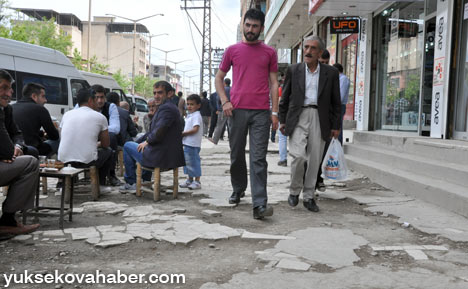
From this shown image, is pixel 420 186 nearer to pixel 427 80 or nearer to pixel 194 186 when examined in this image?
pixel 194 186

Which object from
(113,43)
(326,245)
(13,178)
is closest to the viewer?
(326,245)

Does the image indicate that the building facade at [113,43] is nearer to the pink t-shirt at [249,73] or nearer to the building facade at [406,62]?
the building facade at [406,62]

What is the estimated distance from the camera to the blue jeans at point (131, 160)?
237 inches

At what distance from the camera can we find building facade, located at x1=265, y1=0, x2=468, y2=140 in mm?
8203

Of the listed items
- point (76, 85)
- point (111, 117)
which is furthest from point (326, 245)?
point (76, 85)

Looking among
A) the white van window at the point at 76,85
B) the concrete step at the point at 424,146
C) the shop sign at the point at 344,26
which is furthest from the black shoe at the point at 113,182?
the shop sign at the point at 344,26

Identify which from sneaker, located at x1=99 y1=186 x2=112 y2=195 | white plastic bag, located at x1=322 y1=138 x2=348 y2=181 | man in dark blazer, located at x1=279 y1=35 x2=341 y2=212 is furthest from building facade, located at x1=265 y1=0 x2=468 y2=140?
sneaker, located at x1=99 y1=186 x2=112 y2=195

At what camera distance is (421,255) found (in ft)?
11.3

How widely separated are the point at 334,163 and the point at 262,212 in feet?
5.02

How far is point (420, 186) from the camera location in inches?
231

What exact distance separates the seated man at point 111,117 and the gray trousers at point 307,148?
9.96 feet

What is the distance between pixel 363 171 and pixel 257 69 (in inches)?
164

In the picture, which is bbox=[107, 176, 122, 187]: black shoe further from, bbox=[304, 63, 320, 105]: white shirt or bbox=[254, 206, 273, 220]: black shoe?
bbox=[304, 63, 320, 105]: white shirt

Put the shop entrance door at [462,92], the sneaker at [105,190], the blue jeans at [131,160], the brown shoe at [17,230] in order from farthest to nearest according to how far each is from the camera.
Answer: the shop entrance door at [462,92] → the sneaker at [105,190] → the blue jeans at [131,160] → the brown shoe at [17,230]
